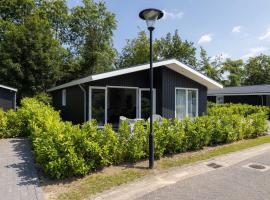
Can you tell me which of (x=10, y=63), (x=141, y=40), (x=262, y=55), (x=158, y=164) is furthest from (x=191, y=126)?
(x=262, y=55)

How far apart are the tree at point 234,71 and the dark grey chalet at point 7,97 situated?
139ft

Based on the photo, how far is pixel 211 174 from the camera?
6074 millimetres

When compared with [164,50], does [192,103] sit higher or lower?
lower

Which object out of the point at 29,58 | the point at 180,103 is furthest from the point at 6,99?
the point at 180,103

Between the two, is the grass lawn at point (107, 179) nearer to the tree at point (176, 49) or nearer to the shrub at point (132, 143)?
the shrub at point (132, 143)

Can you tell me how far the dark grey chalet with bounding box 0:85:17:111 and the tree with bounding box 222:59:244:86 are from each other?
42.4 metres

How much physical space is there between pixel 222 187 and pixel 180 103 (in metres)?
8.38

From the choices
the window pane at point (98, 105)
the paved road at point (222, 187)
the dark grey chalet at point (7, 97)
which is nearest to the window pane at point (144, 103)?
the window pane at point (98, 105)

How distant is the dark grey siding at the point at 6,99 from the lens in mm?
16609

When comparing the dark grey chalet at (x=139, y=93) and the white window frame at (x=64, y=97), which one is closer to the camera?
the dark grey chalet at (x=139, y=93)

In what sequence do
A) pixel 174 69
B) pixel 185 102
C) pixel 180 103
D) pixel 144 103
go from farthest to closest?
pixel 185 102, pixel 180 103, pixel 144 103, pixel 174 69

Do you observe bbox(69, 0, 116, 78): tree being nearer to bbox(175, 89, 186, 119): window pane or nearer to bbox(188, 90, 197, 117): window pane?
bbox(188, 90, 197, 117): window pane

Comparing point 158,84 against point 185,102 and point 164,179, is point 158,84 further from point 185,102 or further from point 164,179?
point 164,179

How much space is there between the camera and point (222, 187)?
5.20 meters
